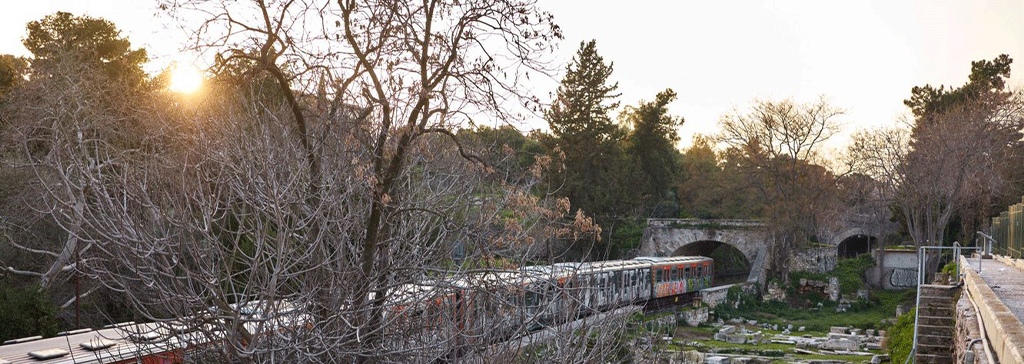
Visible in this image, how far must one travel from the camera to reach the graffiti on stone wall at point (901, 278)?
3975 centimetres

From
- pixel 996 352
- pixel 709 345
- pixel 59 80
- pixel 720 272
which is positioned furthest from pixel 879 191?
pixel 996 352

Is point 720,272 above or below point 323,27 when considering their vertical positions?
below

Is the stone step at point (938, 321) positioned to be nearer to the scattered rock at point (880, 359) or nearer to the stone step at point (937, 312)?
the stone step at point (937, 312)

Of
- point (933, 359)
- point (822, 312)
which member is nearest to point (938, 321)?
point (933, 359)

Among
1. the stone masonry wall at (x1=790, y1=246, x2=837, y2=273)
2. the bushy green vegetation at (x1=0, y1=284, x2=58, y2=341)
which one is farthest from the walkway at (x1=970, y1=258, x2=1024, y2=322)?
the stone masonry wall at (x1=790, y1=246, x2=837, y2=273)

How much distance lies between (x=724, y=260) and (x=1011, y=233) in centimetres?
2813

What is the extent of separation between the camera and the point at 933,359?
49.4 feet

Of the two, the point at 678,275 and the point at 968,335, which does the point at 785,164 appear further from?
the point at 968,335

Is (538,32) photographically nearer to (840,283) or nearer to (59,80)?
(59,80)

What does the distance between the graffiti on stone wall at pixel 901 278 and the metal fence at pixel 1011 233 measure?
1230 cm

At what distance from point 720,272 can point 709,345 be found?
21.4m

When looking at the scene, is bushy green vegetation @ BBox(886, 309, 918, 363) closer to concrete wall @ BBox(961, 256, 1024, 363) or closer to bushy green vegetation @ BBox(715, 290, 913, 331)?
concrete wall @ BBox(961, 256, 1024, 363)

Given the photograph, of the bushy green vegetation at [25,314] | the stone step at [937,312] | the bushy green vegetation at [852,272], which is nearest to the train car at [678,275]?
the bushy green vegetation at [852,272]

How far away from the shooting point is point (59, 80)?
71.5 feet
